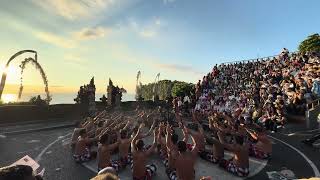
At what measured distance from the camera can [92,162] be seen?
14062mm

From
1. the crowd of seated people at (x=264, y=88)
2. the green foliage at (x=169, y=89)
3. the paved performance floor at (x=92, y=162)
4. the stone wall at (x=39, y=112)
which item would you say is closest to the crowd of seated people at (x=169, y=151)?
the paved performance floor at (x=92, y=162)

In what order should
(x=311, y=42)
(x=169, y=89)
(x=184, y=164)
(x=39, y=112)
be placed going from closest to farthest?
(x=184, y=164)
(x=39, y=112)
(x=311, y=42)
(x=169, y=89)

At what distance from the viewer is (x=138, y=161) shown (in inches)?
416

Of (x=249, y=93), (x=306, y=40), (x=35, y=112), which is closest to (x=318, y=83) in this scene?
(x=249, y=93)

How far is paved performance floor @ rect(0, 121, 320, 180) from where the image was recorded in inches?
492

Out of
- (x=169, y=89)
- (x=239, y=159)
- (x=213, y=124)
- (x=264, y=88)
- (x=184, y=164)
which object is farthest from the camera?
(x=169, y=89)

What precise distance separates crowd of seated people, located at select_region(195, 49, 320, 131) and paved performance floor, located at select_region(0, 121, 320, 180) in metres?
3.83

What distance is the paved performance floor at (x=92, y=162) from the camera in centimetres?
1249

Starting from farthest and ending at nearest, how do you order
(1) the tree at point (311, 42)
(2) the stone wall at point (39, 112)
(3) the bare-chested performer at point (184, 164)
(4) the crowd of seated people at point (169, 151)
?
(1) the tree at point (311, 42)
(2) the stone wall at point (39, 112)
(4) the crowd of seated people at point (169, 151)
(3) the bare-chested performer at point (184, 164)

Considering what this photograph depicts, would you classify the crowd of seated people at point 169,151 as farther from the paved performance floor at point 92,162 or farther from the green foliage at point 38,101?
the green foliage at point 38,101

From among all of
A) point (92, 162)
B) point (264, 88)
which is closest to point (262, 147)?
point (92, 162)

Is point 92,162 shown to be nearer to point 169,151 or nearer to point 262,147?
point 169,151

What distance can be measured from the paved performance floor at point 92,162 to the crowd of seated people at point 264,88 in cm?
383

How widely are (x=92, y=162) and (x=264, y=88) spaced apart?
19.4 metres
